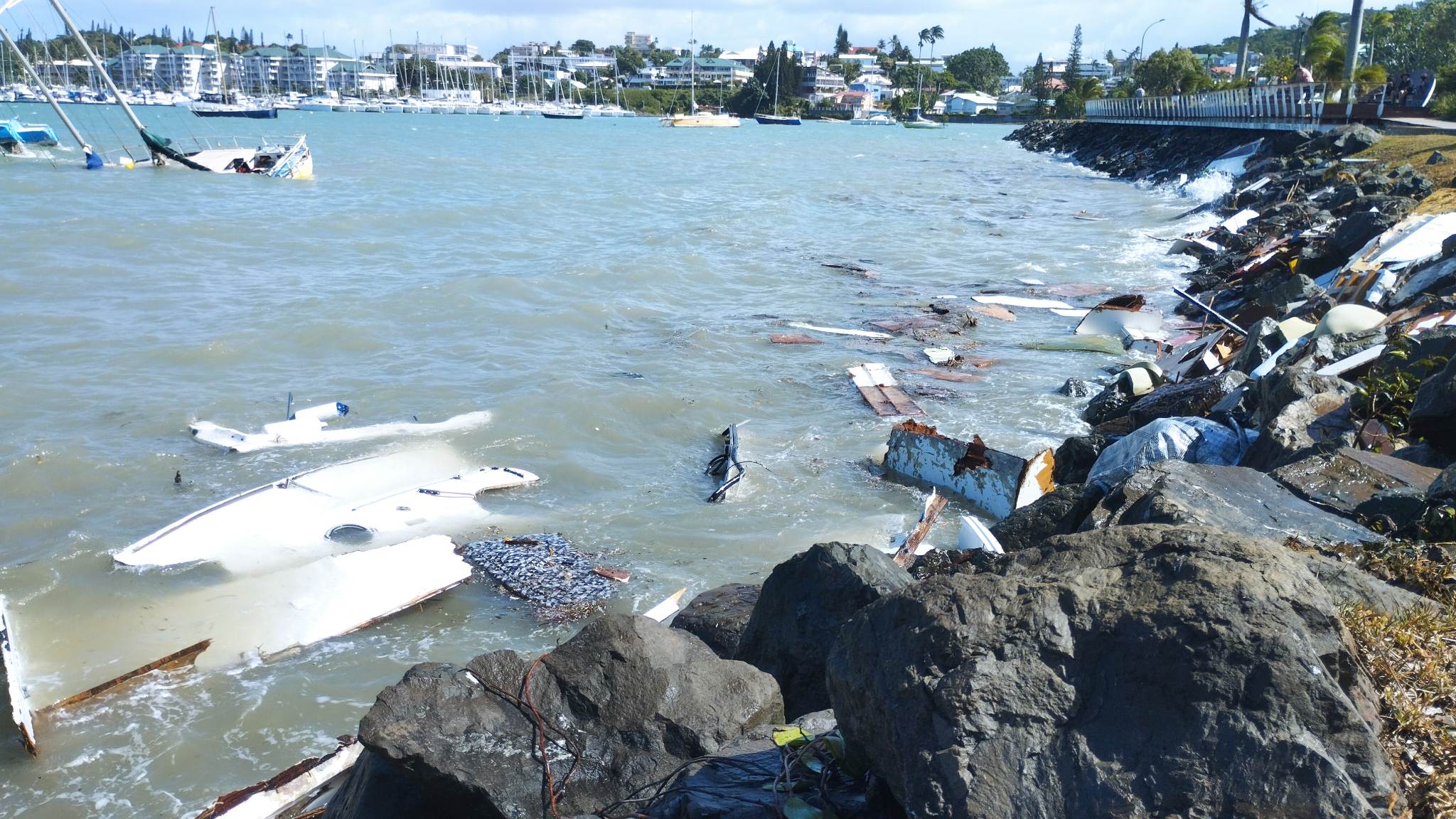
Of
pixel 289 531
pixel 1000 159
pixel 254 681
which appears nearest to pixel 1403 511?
pixel 254 681

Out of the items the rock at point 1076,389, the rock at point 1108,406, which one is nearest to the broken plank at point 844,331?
the rock at point 1076,389

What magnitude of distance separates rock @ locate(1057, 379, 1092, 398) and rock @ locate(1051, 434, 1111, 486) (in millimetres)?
3410

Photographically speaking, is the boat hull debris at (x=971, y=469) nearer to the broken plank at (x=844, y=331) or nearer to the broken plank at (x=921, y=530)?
the broken plank at (x=921, y=530)

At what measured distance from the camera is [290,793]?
4.40m

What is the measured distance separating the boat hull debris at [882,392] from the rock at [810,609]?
6.36 m

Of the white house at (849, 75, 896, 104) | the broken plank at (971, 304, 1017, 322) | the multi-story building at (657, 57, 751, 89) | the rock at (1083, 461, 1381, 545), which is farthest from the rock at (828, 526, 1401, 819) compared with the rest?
the multi-story building at (657, 57, 751, 89)

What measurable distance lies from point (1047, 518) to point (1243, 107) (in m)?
41.7

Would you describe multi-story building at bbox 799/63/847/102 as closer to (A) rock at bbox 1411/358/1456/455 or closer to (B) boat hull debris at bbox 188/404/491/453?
(B) boat hull debris at bbox 188/404/491/453

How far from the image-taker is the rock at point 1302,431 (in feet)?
18.7

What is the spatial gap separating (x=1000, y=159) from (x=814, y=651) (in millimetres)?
61676

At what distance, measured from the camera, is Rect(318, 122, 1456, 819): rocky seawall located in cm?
230

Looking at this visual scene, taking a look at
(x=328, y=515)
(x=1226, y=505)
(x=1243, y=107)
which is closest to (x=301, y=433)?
(x=328, y=515)

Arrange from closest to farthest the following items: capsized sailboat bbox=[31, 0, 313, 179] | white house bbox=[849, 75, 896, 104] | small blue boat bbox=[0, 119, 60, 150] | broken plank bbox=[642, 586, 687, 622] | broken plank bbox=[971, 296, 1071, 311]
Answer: broken plank bbox=[642, 586, 687, 622] → broken plank bbox=[971, 296, 1071, 311] → capsized sailboat bbox=[31, 0, 313, 179] → small blue boat bbox=[0, 119, 60, 150] → white house bbox=[849, 75, 896, 104]

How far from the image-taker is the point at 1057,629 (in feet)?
8.20
